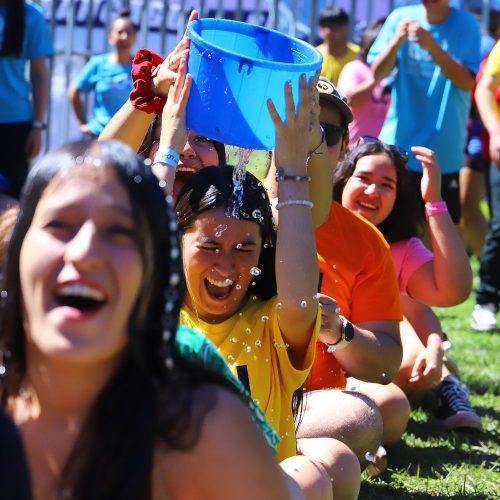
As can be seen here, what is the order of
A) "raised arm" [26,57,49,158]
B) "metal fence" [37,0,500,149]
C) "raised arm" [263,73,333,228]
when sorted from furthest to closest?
"metal fence" [37,0,500,149], "raised arm" [26,57,49,158], "raised arm" [263,73,333,228]

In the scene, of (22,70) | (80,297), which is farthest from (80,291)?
(22,70)

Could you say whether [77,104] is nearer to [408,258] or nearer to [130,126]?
[408,258]

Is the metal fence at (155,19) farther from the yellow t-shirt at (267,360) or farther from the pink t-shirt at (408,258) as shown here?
the yellow t-shirt at (267,360)

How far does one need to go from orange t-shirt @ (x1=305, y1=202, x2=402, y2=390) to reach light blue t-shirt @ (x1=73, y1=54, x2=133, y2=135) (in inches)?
179

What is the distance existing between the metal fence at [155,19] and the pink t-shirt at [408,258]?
5.22 metres

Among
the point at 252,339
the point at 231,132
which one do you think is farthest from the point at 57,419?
the point at 231,132

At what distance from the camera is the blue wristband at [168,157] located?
8.32 feet

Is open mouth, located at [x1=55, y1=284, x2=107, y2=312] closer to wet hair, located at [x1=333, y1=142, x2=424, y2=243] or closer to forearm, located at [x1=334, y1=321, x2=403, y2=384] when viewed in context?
forearm, located at [x1=334, y1=321, x2=403, y2=384]

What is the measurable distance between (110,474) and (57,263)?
1.01 ft

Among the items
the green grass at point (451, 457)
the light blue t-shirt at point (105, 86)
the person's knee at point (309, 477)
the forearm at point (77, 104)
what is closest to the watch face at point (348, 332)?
the green grass at point (451, 457)

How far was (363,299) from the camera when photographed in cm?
352

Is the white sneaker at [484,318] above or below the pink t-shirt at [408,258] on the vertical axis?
below

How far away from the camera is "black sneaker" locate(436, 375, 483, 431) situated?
4270 mm

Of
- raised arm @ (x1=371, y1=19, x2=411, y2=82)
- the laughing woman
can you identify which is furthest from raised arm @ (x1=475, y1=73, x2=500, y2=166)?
the laughing woman
